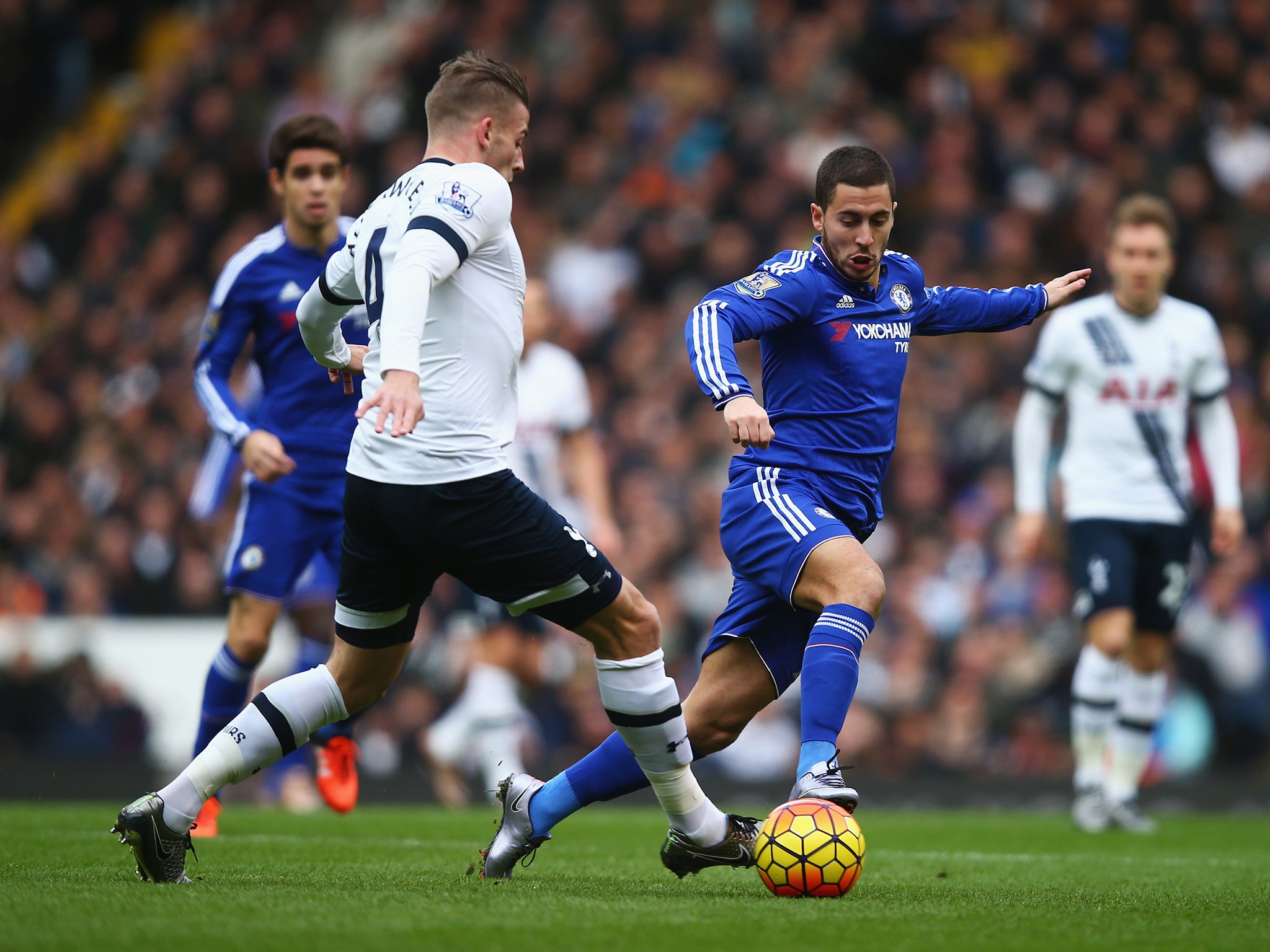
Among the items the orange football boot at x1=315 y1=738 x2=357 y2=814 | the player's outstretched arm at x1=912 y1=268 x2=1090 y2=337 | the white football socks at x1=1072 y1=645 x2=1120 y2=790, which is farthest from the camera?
the white football socks at x1=1072 y1=645 x2=1120 y2=790

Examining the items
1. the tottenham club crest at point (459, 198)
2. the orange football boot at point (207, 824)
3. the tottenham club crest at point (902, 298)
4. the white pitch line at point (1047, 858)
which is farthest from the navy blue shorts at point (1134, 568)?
the tottenham club crest at point (459, 198)

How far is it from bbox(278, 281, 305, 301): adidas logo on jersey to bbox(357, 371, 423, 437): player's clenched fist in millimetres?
2937

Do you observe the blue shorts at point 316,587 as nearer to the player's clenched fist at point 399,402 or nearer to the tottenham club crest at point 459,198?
the tottenham club crest at point 459,198

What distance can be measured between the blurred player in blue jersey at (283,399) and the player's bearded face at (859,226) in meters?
2.30

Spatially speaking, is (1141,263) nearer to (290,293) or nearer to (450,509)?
(290,293)

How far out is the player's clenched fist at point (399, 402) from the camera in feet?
12.5

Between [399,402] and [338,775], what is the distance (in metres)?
3.51

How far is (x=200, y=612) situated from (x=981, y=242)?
7.12 meters

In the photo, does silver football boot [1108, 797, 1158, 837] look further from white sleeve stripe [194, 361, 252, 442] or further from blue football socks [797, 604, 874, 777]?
white sleeve stripe [194, 361, 252, 442]

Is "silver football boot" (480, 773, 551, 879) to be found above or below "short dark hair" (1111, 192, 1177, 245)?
below

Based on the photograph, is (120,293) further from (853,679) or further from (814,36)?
(853,679)

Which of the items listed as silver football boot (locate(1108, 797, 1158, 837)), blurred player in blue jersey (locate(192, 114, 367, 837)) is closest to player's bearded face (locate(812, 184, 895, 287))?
blurred player in blue jersey (locate(192, 114, 367, 837))

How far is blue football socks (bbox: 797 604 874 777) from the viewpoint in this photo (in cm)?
460

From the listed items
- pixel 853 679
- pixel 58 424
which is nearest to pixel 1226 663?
pixel 853 679
